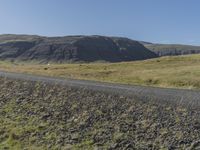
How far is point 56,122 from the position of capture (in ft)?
68.3

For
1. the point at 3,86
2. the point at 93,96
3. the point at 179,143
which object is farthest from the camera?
the point at 3,86

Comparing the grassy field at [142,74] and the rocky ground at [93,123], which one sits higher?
the rocky ground at [93,123]

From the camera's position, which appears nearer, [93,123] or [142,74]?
[93,123]

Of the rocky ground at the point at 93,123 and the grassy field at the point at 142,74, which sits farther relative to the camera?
the grassy field at the point at 142,74

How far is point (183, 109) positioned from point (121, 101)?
157 inches

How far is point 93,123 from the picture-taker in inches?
756

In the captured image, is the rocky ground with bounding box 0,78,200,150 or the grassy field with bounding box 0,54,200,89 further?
the grassy field with bounding box 0,54,200,89

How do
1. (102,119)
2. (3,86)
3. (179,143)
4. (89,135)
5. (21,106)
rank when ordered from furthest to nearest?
(3,86) < (21,106) < (102,119) < (89,135) < (179,143)

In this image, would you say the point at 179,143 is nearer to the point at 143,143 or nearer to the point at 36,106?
the point at 143,143

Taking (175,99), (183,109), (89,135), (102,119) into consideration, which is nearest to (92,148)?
(89,135)

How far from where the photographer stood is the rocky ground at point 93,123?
637 inches

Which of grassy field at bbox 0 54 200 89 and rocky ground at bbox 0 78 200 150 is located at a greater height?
rocky ground at bbox 0 78 200 150

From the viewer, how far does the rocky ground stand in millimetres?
16188

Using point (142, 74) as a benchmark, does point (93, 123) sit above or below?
above
